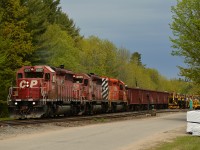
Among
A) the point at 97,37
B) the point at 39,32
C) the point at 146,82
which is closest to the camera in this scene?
the point at 39,32

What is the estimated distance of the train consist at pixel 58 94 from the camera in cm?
2792


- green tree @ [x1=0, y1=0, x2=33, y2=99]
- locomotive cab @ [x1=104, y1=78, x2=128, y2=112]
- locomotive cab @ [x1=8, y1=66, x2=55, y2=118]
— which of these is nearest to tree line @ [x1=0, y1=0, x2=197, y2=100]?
green tree @ [x1=0, y1=0, x2=33, y2=99]

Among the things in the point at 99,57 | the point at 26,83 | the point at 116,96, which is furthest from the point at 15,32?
the point at 99,57

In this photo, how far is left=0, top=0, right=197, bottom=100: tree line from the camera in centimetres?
4078

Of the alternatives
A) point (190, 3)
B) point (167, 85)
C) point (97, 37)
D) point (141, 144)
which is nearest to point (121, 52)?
point (97, 37)

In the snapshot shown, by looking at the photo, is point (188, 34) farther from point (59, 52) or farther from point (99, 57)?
point (99, 57)

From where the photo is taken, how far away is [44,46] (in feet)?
174

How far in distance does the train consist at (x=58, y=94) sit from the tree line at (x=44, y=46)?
5313 millimetres

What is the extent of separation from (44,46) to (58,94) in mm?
23288

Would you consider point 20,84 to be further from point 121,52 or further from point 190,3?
point 121,52

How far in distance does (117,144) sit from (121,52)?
9212 cm

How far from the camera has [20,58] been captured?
42.1 meters

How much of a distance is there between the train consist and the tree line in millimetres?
5313

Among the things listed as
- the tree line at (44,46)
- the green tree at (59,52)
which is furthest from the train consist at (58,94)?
the green tree at (59,52)
